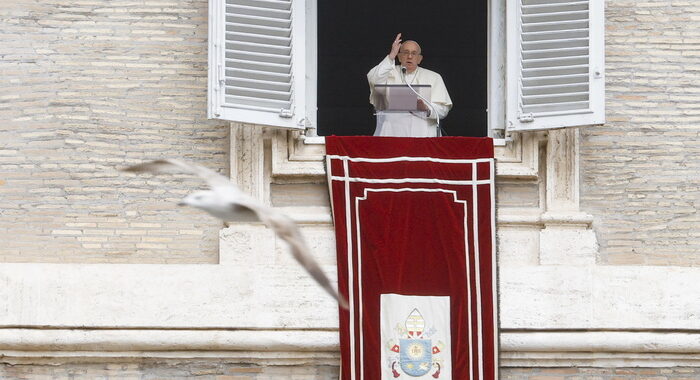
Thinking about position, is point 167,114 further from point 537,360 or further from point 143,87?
point 537,360

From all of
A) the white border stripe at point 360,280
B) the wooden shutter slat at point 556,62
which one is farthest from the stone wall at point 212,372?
the wooden shutter slat at point 556,62

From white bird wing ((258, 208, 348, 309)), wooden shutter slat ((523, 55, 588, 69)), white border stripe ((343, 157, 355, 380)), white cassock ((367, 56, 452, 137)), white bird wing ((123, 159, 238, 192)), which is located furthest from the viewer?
white cassock ((367, 56, 452, 137))

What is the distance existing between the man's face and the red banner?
87cm

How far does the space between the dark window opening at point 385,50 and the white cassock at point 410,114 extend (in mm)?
2676

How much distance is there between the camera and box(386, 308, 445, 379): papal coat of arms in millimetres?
12359

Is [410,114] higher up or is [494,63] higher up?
[494,63]

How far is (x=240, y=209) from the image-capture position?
36.1ft

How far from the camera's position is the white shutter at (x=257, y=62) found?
1238 cm

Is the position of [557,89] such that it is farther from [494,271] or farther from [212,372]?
[212,372]

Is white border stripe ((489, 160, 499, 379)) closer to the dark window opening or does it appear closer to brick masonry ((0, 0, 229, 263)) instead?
brick masonry ((0, 0, 229, 263))

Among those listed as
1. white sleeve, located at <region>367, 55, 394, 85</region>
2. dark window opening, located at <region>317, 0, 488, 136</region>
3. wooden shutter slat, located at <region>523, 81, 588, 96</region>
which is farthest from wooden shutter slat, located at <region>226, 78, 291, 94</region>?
dark window opening, located at <region>317, 0, 488, 136</region>

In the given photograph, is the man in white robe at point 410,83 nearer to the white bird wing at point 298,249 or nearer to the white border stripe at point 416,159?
the white border stripe at point 416,159

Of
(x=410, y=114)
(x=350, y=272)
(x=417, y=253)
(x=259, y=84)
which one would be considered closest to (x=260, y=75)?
(x=259, y=84)

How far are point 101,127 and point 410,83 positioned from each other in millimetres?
1838
